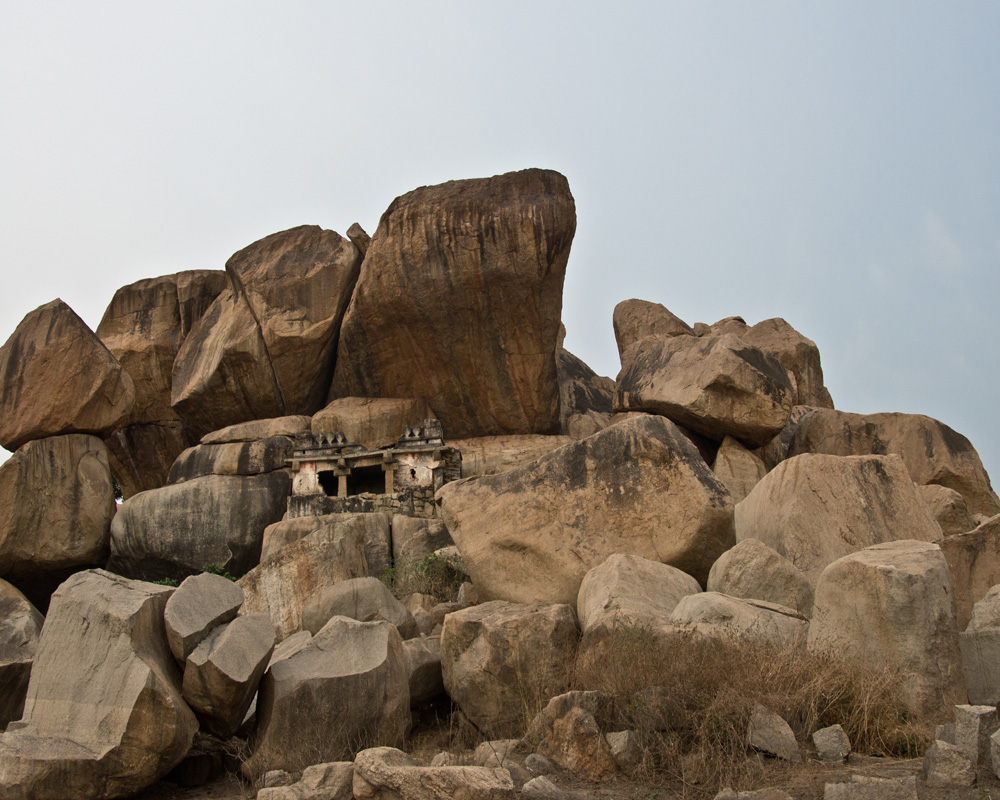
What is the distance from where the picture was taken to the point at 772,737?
10.9 feet

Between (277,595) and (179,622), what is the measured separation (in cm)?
Answer: 282

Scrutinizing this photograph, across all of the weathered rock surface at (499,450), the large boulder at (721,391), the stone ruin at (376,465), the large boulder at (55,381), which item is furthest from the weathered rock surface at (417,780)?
the weathered rock surface at (499,450)

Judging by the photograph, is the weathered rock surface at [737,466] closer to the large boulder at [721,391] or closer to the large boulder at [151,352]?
the large boulder at [721,391]

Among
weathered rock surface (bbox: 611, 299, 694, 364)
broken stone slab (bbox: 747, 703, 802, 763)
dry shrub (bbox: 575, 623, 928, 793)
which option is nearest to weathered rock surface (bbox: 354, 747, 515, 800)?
dry shrub (bbox: 575, 623, 928, 793)

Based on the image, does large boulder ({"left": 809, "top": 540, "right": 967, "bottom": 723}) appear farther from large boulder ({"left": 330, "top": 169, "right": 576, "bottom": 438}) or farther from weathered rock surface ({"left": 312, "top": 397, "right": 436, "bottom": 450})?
weathered rock surface ({"left": 312, "top": 397, "right": 436, "bottom": 450})

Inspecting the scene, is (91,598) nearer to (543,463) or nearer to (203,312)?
(543,463)

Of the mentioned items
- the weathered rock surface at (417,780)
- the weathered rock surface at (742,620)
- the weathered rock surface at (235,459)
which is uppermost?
the weathered rock surface at (235,459)

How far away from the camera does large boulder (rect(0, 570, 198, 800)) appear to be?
381cm

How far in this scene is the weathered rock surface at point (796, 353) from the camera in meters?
18.0

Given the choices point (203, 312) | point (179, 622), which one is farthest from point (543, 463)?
point (203, 312)

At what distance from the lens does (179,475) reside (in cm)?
1544

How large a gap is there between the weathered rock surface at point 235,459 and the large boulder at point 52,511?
1873 mm

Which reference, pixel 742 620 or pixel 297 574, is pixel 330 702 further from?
pixel 297 574

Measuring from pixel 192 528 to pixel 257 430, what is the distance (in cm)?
257
